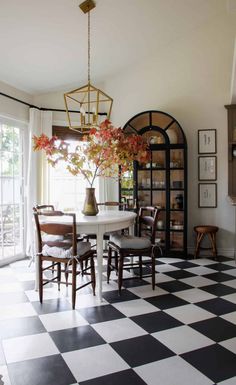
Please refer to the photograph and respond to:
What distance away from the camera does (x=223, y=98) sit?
474 cm

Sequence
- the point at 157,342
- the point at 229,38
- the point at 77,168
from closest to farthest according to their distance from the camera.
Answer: the point at 157,342 < the point at 77,168 < the point at 229,38

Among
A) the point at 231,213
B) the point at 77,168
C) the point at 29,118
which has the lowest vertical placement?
the point at 231,213

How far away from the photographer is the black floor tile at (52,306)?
2811 millimetres

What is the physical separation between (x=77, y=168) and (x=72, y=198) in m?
2.06

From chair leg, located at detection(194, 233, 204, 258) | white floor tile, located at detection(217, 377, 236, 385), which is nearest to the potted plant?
white floor tile, located at detection(217, 377, 236, 385)

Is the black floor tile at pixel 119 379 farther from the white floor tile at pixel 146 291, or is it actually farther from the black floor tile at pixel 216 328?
the white floor tile at pixel 146 291

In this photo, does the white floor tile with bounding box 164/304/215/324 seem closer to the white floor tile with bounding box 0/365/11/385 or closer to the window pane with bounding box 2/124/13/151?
the white floor tile with bounding box 0/365/11/385

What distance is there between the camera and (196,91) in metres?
4.83

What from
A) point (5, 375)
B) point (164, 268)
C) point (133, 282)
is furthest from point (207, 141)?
point (5, 375)

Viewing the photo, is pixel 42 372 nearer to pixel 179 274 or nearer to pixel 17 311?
pixel 17 311

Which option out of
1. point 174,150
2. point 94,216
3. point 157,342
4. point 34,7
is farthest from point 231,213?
point 34,7

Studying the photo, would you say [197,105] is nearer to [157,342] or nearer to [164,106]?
[164,106]

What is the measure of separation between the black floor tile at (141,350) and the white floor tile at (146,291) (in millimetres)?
868

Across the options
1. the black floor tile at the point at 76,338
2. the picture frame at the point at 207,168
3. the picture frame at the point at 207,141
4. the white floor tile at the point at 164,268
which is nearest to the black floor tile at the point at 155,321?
the black floor tile at the point at 76,338
